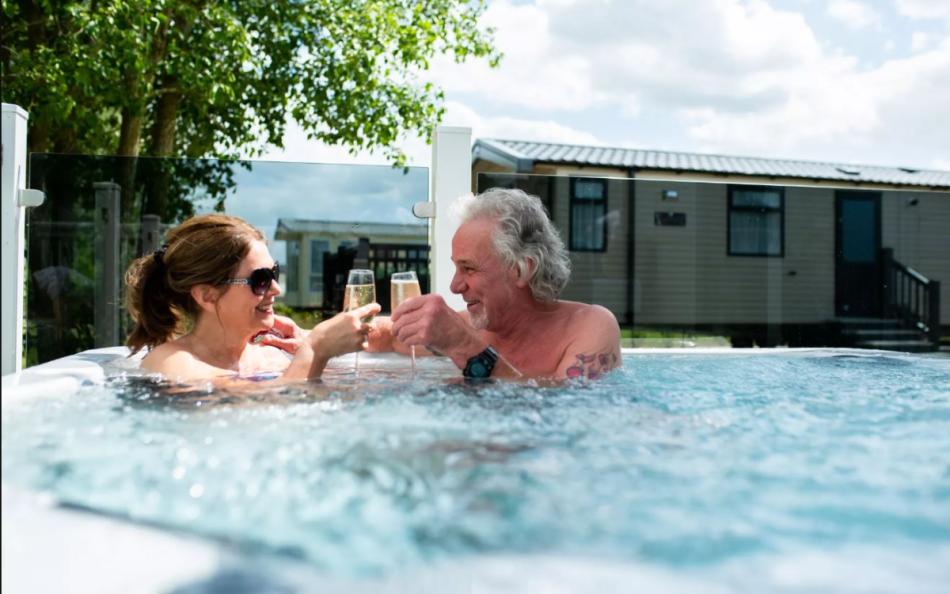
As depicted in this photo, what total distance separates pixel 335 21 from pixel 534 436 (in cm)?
934

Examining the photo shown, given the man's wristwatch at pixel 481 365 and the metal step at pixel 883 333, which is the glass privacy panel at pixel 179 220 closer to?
the man's wristwatch at pixel 481 365

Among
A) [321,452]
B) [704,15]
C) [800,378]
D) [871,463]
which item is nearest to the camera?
[321,452]

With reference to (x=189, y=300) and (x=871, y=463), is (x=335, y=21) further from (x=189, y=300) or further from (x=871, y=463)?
(x=871, y=463)

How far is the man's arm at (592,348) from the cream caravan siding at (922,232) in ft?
23.6

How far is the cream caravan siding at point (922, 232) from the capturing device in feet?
29.3

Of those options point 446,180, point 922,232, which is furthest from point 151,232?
point 922,232

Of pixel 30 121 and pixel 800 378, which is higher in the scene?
pixel 30 121

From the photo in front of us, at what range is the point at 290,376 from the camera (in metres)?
2.41

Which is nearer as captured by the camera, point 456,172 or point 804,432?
point 804,432

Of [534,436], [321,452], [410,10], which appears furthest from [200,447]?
[410,10]

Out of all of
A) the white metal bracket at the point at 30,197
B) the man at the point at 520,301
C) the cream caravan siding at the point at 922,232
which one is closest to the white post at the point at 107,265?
the white metal bracket at the point at 30,197

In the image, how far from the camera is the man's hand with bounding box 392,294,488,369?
241 centimetres

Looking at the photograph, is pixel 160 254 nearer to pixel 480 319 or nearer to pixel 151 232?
pixel 480 319

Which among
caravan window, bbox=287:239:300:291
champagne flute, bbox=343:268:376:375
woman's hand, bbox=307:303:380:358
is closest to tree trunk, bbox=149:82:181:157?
caravan window, bbox=287:239:300:291
